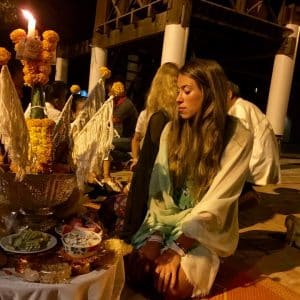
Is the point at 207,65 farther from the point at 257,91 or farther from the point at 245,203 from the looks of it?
the point at 257,91

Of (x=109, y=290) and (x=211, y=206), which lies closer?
(x=109, y=290)

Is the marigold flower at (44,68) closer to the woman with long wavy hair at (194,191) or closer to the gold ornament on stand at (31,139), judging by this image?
the gold ornament on stand at (31,139)

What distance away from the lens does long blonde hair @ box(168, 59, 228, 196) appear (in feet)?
7.12

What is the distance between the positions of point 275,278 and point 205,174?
1.35m

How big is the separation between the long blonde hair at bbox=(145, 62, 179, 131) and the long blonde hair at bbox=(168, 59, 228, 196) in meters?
0.83

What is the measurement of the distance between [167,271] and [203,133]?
2.65 ft

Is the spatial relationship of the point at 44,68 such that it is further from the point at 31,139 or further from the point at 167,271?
the point at 167,271

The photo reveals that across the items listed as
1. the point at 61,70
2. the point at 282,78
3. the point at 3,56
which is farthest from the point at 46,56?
the point at 61,70

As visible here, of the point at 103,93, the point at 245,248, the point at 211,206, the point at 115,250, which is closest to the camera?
the point at 115,250

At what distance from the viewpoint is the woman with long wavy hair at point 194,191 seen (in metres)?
2.16

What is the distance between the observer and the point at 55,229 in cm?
166

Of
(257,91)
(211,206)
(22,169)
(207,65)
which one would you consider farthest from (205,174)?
(257,91)

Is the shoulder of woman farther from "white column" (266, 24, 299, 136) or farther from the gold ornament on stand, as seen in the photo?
"white column" (266, 24, 299, 136)

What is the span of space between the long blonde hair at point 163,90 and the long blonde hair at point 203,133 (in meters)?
0.83
